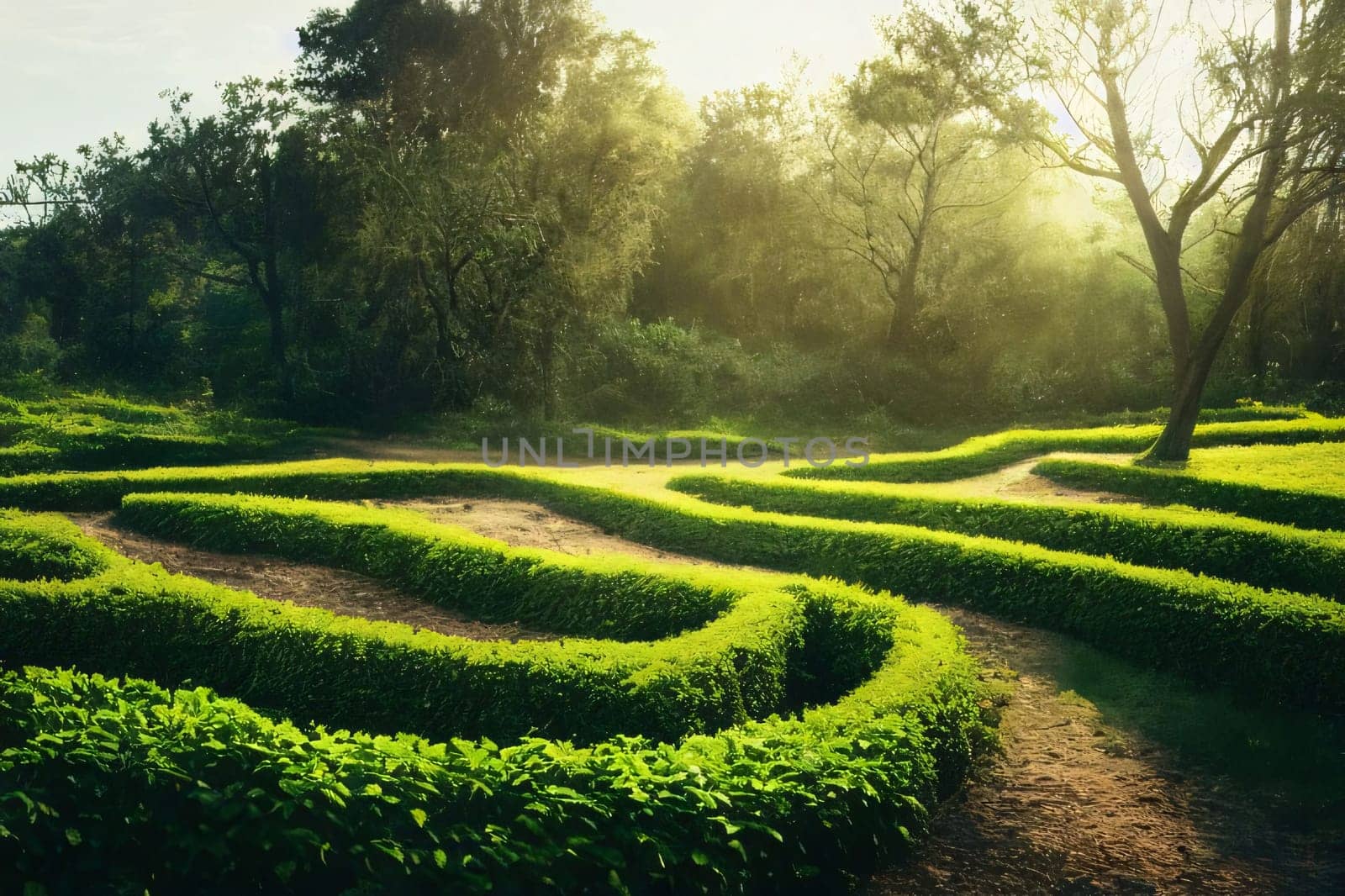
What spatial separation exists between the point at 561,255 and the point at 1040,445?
1124 cm

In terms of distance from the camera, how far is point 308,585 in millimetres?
10008

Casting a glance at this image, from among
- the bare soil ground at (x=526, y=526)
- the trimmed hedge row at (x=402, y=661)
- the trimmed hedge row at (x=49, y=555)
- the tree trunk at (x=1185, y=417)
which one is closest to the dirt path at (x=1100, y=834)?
the trimmed hedge row at (x=402, y=661)

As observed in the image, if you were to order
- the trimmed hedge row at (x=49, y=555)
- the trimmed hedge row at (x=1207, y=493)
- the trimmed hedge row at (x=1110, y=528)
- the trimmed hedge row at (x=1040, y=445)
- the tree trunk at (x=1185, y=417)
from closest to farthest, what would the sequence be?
the trimmed hedge row at (x=1110, y=528) < the trimmed hedge row at (x=49, y=555) < the trimmed hedge row at (x=1207, y=493) < the tree trunk at (x=1185, y=417) < the trimmed hedge row at (x=1040, y=445)

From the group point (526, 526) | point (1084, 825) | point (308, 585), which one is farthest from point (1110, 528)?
point (308, 585)

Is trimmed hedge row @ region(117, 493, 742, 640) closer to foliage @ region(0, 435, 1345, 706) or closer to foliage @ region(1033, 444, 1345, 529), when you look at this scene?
foliage @ region(0, 435, 1345, 706)

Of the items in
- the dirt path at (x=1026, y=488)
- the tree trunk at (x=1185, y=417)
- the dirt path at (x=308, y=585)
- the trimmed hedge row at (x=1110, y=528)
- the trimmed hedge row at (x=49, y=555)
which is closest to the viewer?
the dirt path at (x=308, y=585)

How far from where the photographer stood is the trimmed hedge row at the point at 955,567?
24.6ft

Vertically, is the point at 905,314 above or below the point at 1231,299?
above

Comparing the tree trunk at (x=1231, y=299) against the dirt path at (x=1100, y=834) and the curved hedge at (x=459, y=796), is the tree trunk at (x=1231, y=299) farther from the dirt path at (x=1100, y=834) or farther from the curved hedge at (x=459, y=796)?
the curved hedge at (x=459, y=796)

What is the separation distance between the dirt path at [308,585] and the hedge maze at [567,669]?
259 mm

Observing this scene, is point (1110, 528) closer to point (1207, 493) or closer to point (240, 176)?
point (1207, 493)

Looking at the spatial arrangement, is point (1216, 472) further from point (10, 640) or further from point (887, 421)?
point (10, 640)

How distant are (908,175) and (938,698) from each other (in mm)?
23227

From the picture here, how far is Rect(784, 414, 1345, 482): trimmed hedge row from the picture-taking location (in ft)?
52.5
